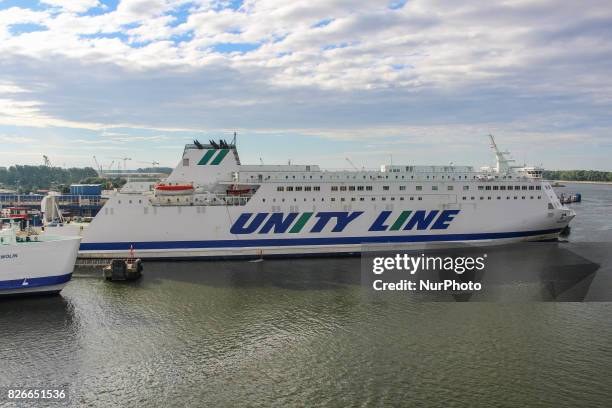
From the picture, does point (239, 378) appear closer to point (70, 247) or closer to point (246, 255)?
point (70, 247)

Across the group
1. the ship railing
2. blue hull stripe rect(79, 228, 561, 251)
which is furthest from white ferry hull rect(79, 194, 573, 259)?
the ship railing

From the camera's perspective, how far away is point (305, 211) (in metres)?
24.3

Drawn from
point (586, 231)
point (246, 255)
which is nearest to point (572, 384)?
point (246, 255)

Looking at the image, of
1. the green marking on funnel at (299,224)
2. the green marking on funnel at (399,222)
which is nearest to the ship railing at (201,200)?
the green marking on funnel at (299,224)

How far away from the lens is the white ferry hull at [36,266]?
1653 cm

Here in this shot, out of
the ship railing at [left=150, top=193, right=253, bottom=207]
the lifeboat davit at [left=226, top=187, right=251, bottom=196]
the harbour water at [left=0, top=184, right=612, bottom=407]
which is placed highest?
the lifeboat davit at [left=226, top=187, right=251, bottom=196]

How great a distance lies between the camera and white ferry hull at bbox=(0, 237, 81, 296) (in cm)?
1653

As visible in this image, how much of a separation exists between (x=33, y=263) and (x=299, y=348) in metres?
11.5

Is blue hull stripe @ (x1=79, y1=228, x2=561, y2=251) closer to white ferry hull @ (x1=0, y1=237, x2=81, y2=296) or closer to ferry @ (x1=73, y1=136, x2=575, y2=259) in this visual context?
ferry @ (x1=73, y1=136, x2=575, y2=259)

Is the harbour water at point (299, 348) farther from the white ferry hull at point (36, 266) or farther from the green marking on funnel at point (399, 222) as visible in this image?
the green marking on funnel at point (399, 222)

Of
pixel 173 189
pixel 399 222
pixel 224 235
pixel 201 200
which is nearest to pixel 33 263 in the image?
pixel 173 189

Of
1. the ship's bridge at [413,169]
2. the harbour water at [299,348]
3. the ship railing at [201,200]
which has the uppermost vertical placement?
the ship's bridge at [413,169]

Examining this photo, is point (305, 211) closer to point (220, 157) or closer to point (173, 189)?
point (220, 157)

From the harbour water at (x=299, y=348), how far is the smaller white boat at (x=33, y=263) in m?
0.61
